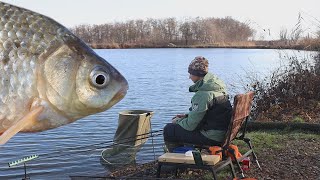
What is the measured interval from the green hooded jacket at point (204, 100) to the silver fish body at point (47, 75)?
4978 millimetres

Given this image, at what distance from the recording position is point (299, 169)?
7.05m

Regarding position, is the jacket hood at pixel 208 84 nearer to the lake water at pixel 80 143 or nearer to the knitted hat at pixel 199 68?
the knitted hat at pixel 199 68

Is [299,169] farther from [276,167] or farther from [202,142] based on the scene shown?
[202,142]

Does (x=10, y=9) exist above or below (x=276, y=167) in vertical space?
above

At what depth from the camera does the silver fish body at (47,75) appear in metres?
1.37

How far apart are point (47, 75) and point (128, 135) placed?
876 cm

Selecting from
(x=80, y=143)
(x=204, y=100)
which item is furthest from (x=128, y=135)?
(x=204, y=100)

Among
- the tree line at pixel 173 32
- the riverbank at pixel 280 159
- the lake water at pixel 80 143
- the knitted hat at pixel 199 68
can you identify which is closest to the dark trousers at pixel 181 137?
the riverbank at pixel 280 159

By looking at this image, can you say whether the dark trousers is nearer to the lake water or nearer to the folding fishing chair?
the folding fishing chair

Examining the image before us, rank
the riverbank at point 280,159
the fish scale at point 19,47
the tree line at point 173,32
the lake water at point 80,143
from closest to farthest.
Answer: the fish scale at point 19,47 < the riverbank at point 280,159 < the lake water at point 80,143 < the tree line at point 173,32

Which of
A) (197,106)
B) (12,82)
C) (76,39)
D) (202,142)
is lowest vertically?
(202,142)

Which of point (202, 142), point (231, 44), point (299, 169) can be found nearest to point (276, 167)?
point (299, 169)

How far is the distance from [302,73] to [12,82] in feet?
43.4

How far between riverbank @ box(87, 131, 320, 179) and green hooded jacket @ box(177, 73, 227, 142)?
24.6 inches
